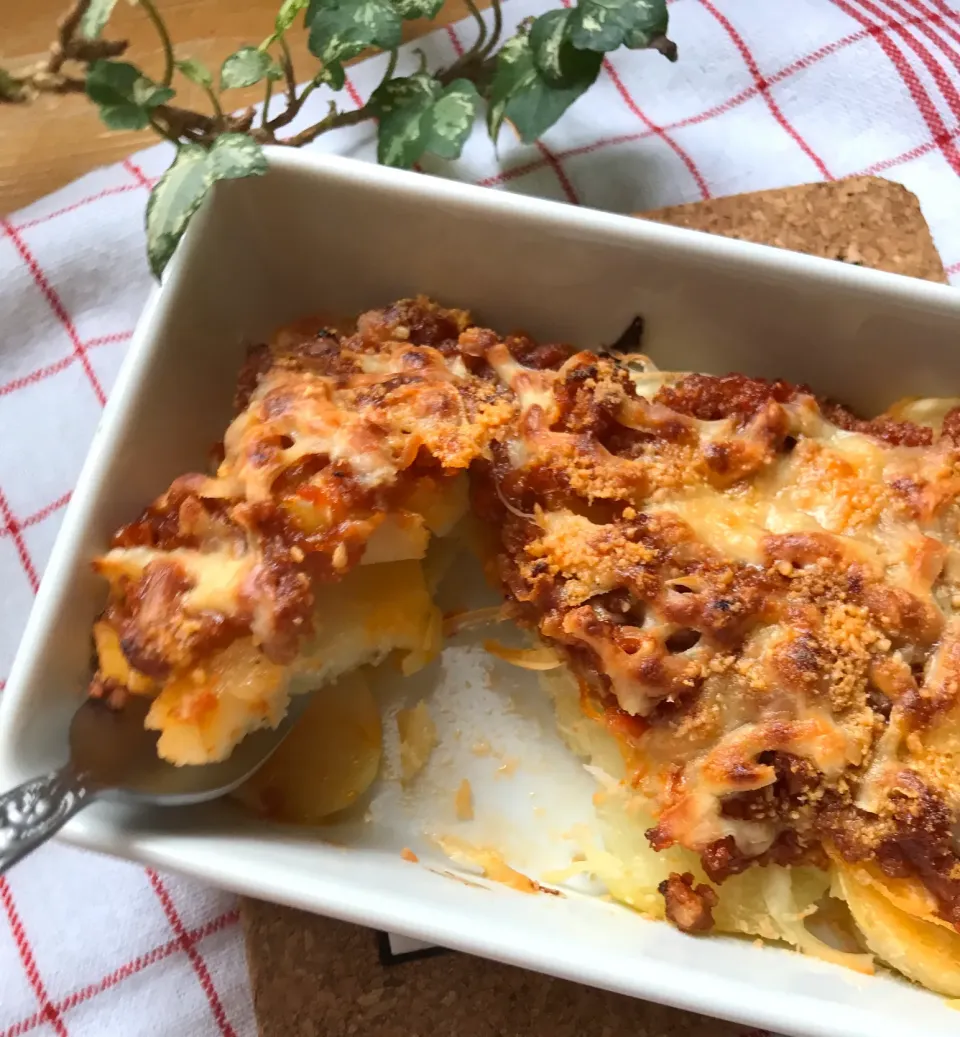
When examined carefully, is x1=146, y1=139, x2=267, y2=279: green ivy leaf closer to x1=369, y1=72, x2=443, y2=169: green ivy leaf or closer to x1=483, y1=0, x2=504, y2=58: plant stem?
x1=369, y1=72, x2=443, y2=169: green ivy leaf

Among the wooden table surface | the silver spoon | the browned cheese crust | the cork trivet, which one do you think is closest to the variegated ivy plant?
the wooden table surface

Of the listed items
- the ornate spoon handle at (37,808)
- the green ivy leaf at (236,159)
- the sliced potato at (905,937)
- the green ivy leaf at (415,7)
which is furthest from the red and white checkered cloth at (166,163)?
the sliced potato at (905,937)

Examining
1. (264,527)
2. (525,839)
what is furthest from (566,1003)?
(264,527)

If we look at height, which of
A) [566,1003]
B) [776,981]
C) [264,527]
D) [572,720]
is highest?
[264,527]

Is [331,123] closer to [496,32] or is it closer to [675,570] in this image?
[496,32]

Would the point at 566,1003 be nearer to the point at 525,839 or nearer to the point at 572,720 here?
the point at 525,839

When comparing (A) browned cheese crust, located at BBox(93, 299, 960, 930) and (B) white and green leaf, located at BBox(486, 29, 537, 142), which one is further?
(B) white and green leaf, located at BBox(486, 29, 537, 142)
